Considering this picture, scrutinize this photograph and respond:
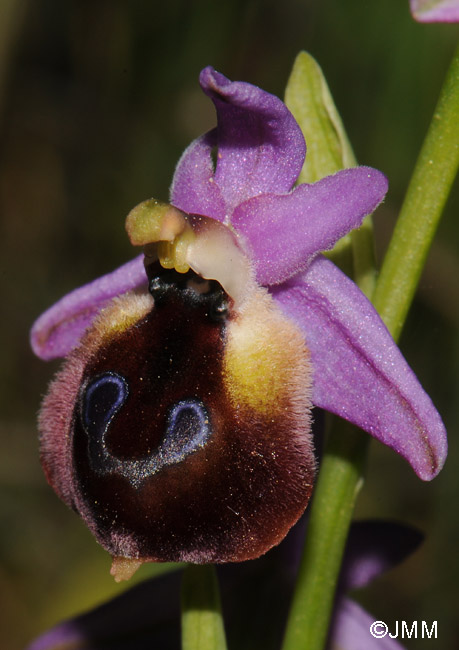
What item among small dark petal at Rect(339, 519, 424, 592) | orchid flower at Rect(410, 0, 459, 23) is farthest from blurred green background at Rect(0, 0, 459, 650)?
orchid flower at Rect(410, 0, 459, 23)

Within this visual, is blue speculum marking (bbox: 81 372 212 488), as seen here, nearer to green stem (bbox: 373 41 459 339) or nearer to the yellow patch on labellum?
the yellow patch on labellum

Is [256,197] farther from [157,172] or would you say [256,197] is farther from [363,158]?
[157,172]

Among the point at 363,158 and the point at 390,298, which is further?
the point at 363,158

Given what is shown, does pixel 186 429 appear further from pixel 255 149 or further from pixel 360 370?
pixel 255 149

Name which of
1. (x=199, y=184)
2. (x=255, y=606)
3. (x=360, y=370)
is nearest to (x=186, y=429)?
(x=360, y=370)

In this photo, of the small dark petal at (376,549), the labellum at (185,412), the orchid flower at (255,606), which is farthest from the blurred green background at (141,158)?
the labellum at (185,412)

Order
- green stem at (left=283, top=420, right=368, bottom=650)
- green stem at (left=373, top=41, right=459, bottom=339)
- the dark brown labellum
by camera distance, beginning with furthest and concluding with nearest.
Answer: green stem at (left=283, top=420, right=368, bottom=650)
green stem at (left=373, top=41, right=459, bottom=339)
the dark brown labellum

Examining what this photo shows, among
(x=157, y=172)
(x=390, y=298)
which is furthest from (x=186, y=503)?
(x=157, y=172)

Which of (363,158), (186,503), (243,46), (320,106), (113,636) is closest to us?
(186,503)
